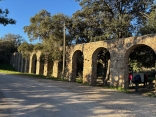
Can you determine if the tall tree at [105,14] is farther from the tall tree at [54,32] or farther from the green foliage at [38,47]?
the green foliage at [38,47]

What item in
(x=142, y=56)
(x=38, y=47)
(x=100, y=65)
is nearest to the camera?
(x=142, y=56)

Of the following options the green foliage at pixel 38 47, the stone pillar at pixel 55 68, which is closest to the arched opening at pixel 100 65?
the stone pillar at pixel 55 68

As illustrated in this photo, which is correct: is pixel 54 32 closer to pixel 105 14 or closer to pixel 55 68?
pixel 55 68

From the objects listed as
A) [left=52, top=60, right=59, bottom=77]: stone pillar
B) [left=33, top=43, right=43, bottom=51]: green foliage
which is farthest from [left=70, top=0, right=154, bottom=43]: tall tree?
[left=33, top=43, right=43, bottom=51]: green foliage

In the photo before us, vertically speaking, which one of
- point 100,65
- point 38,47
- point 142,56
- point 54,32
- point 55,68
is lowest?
point 55,68

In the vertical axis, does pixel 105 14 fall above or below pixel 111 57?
above

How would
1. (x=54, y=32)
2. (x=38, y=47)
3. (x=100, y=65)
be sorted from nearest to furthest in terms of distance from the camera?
(x=54, y=32)
(x=100, y=65)
(x=38, y=47)

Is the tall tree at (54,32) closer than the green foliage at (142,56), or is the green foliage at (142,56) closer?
the green foliage at (142,56)

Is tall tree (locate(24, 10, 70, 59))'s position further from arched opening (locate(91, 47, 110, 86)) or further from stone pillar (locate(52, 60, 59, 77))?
arched opening (locate(91, 47, 110, 86))

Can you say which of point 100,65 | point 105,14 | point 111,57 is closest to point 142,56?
point 111,57

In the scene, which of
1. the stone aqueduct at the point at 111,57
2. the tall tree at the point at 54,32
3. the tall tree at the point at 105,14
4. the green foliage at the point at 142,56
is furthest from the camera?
the tall tree at the point at 54,32

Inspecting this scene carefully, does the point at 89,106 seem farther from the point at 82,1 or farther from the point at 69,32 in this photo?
the point at 69,32

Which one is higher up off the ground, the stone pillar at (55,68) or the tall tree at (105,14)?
the tall tree at (105,14)

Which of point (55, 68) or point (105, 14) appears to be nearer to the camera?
point (105, 14)
